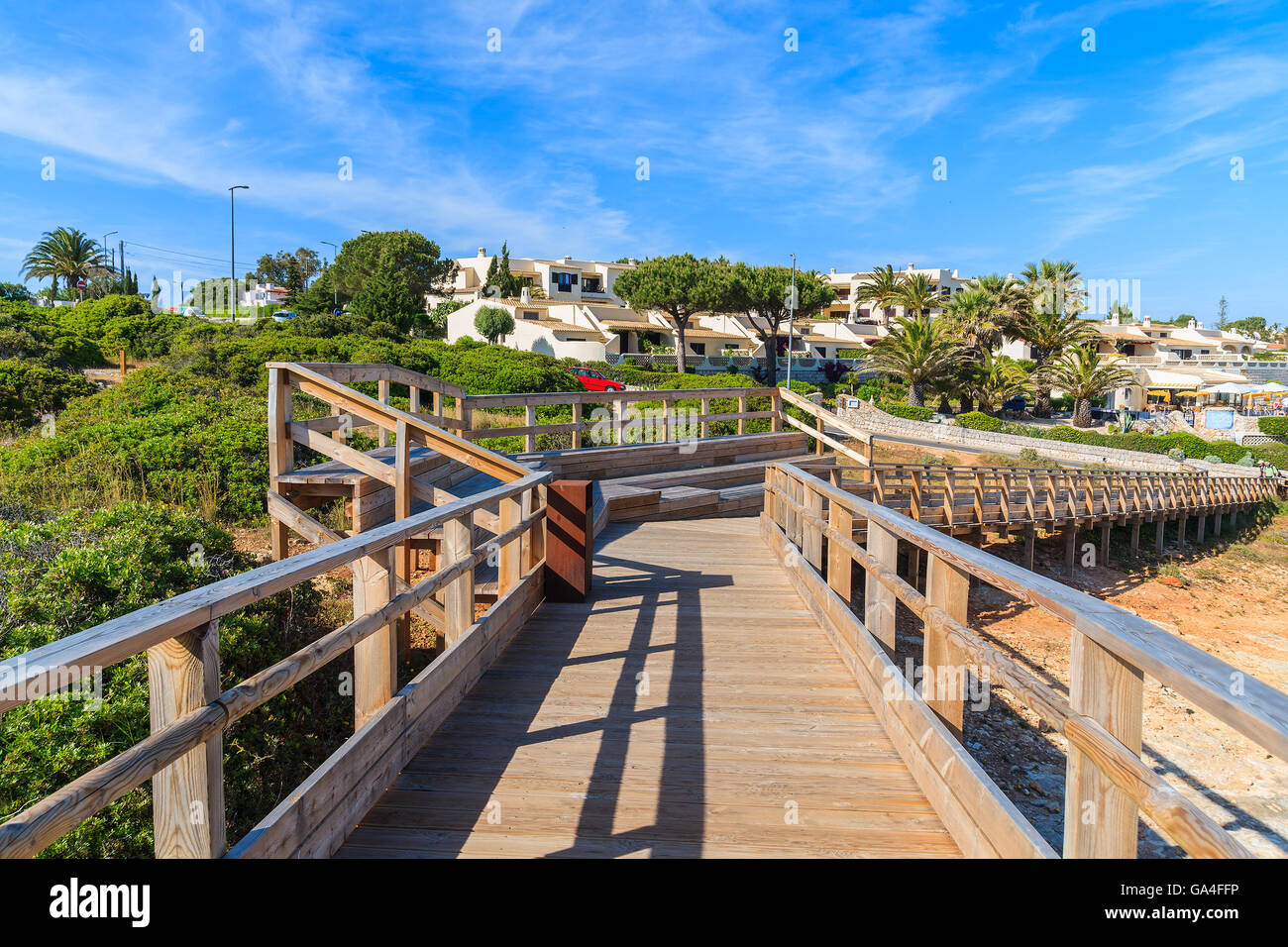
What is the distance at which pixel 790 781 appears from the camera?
3662mm

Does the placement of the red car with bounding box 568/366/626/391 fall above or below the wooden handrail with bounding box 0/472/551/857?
above

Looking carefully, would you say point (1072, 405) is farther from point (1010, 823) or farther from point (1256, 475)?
point (1010, 823)

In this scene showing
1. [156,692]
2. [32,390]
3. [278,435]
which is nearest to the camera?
[156,692]

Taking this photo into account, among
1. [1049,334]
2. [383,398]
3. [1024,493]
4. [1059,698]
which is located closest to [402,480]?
[383,398]

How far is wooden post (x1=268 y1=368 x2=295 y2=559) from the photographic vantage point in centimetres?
793

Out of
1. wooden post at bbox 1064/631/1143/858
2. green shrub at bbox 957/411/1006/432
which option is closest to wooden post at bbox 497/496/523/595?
wooden post at bbox 1064/631/1143/858

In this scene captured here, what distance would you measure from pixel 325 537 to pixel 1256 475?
1692 inches

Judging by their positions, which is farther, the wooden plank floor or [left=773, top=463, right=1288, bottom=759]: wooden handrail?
the wooden plank floor

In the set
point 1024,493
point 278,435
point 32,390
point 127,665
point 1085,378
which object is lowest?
point 1024,493

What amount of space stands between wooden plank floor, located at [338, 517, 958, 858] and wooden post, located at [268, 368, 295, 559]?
132 inches

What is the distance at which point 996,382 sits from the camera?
161ft

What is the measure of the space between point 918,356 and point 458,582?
45.1 m

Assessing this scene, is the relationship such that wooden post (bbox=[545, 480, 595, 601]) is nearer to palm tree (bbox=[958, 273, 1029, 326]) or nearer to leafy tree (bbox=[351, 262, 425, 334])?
leafy tree (bbox=[351, 262, 425, 334])

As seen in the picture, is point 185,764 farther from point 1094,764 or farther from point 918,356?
point 918,356
